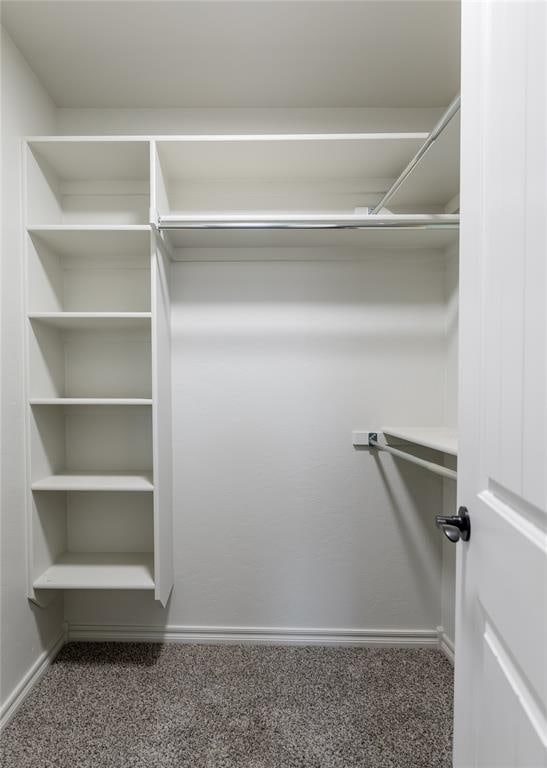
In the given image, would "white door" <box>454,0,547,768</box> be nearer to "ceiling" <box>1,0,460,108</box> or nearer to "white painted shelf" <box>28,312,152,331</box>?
"ceiling" <box>1,0,460,108</box>

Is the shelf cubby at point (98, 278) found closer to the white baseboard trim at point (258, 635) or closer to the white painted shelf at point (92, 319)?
the white painted shelf at point (92, 319)


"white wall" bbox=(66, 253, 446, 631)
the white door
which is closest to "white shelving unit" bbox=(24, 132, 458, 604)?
"white wall" bbox=(66, 253, 446, 631)

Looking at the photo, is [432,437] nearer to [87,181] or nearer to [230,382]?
[230,382]

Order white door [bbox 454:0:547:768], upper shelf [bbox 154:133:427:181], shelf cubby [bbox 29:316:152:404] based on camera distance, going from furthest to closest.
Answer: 1. shelf cubby [bbox 29:316:152:404]
2. upper shelf [bbox 154:133:427:181]
3. white door [bbox 454:0:547:768]

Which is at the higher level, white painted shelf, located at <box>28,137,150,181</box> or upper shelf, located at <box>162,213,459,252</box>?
white painted shelf, located at <box>28,137,150,181</box>

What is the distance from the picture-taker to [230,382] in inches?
75.4

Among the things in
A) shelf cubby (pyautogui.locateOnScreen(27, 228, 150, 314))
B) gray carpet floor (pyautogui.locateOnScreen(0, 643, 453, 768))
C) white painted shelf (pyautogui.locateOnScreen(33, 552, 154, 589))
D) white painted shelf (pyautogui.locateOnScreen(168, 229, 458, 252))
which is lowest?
gray carpet floor (pyautogui.locateOnScreen(0, 643, 453, 768))

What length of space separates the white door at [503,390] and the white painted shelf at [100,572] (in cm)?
131

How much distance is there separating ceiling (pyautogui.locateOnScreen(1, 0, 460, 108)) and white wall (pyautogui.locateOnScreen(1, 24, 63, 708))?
20 centimetres

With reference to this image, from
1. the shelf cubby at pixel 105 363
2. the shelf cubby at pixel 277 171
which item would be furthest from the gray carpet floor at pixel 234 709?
the shelf cubby at pixel 277 171

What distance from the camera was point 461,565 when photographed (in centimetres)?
85

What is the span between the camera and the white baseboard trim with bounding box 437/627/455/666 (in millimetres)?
1771

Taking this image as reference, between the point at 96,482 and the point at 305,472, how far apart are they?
0.96 m

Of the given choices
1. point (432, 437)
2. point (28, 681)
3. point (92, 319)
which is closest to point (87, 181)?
point (92, 319)
